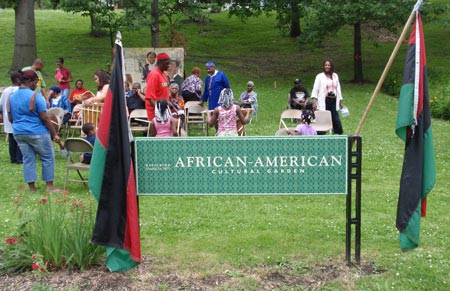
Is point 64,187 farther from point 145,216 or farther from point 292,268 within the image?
point 292,268

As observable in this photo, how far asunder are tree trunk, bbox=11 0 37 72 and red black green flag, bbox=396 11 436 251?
66.4 feet

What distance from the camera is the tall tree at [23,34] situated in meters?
23.7

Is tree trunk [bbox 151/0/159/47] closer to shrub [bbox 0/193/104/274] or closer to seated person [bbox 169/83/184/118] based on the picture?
seated person [bbox 169/83/184/118]

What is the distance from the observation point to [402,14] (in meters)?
22.8

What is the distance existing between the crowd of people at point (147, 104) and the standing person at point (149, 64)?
5 cm

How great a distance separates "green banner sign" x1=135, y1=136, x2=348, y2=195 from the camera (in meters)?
6.02

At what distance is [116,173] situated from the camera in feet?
19.0

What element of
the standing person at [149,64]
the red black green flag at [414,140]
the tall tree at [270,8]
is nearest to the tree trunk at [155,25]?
the standing person at [149,64]

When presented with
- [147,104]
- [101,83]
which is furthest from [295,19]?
[147,104]

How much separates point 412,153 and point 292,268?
158 cm

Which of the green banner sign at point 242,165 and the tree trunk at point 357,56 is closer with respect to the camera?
the green banner sign at point 242,165

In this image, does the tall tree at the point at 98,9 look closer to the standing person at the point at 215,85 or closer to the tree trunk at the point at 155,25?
the tree trunk at the point at 155,25

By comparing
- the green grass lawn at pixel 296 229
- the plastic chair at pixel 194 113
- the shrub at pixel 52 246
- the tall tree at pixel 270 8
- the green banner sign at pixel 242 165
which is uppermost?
the tall tree at pixel 270 8

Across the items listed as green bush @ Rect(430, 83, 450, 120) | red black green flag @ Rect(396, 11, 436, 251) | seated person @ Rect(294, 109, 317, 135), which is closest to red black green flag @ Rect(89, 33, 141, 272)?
red black green flag @ Rect(396, 11, 436, 251)
